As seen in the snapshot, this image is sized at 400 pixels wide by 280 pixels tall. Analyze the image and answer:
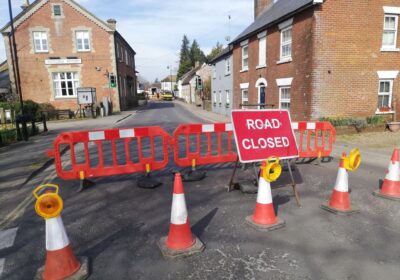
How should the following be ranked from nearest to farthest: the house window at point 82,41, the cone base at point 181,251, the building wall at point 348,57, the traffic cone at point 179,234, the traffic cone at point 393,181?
the cone base at point 181,251
the traffic cone at point 179,234
the traffic cone at point 393,181
the building wall at point 348,57
the house window at point 82,41

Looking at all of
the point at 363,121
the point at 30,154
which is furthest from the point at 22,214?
the point at 363,121

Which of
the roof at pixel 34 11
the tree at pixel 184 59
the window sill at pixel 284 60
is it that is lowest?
the window sill at pixel 284 60

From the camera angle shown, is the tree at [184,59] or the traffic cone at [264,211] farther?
the tree at [184,59]

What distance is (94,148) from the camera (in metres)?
10.1

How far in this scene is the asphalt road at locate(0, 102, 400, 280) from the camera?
3020 millimetres

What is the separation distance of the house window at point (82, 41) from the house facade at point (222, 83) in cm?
1281

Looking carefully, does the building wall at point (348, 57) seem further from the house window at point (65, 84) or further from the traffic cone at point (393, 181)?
the house window at point (65, 84)

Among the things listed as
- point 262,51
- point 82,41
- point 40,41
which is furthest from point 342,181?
point 40,41

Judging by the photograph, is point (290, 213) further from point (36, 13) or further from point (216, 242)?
point (36, 13)

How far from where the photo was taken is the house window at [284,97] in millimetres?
14754

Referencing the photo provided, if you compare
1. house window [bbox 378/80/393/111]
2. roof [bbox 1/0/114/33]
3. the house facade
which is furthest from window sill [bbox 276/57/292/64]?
roof [bbox 1/0/114/33]

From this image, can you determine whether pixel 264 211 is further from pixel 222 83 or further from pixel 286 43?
pixel 222 83

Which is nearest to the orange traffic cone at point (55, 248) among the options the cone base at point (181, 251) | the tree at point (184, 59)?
the cone base at point (181, 251)

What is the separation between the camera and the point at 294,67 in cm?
1388
